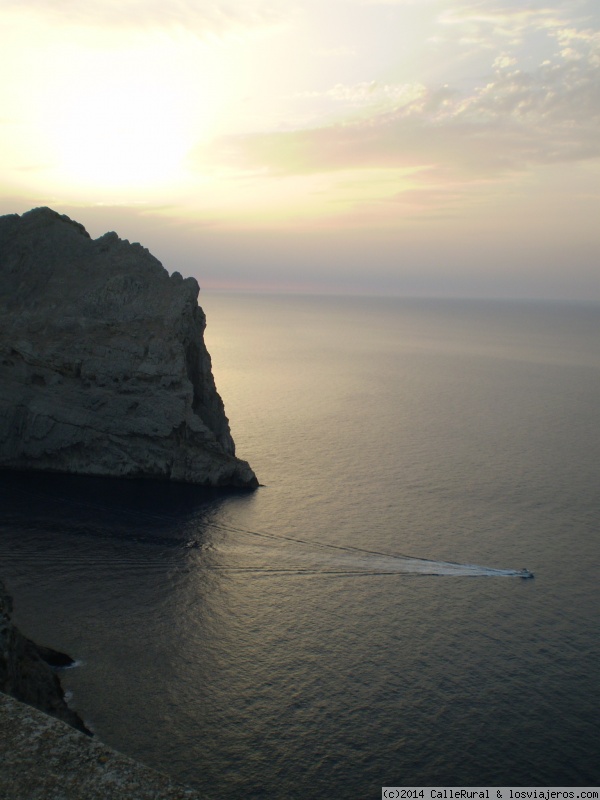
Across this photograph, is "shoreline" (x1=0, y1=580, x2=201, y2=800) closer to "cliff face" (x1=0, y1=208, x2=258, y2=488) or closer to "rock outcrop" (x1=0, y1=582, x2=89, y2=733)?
"rock outcrop" (x1=0, y1=582, x2=89, y2=733)

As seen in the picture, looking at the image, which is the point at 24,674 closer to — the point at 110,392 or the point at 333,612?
the point at 333,612

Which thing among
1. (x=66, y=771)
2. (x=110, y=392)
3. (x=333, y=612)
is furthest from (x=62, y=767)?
(x=110, y=392)

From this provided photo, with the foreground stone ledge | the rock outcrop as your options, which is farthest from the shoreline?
the rock outcrop

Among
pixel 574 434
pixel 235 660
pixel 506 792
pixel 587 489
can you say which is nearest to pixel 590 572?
pixel 587 489

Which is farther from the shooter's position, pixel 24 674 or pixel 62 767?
pixel 24 674

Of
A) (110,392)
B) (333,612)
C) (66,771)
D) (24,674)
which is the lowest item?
(333,612)

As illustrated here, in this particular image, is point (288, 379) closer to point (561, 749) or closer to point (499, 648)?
point (499, 648)
